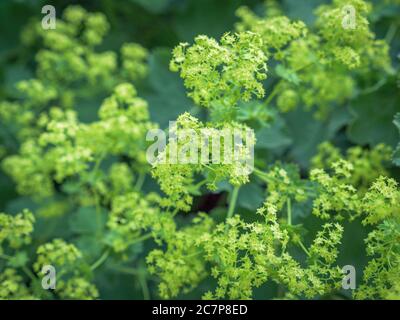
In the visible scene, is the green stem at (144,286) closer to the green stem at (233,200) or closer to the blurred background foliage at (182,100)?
the blurred background foliage at (182,100)

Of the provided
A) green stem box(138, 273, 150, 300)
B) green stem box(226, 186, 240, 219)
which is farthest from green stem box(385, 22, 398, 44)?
green stem box(138, 273, 150, 300)

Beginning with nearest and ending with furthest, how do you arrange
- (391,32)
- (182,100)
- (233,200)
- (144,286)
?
1. (233,200)
2. (144,286)
3. (391,32)
4. (182,100)

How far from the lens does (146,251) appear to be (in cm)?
209

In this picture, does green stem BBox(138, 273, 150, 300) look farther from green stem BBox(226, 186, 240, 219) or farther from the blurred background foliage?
green stem BBox(226, 186, 240, 219)

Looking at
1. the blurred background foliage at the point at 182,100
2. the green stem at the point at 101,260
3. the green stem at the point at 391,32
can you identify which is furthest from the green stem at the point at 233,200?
the green stem at the point at 391,32

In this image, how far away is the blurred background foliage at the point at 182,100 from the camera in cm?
196

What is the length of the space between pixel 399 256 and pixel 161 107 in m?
1.31

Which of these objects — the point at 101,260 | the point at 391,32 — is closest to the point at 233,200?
the point at 101,260

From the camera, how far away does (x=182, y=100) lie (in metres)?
2.40

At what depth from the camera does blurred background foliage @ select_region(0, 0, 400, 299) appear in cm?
196

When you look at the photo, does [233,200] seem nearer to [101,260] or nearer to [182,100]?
[101,260]

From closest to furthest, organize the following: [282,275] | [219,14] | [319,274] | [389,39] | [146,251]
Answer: [282,275], [319,274], [146,251], [389,39], [219,14]

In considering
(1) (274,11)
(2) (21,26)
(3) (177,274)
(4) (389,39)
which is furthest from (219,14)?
(3) (177,274)
